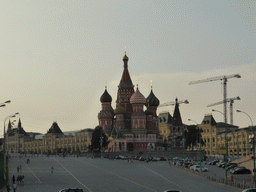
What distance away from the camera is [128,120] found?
159375mm

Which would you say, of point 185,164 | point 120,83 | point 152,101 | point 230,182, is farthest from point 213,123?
point 230,182

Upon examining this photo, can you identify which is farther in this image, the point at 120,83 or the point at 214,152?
the point at 214,152

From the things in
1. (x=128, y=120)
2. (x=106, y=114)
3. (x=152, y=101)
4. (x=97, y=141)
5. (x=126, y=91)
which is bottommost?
(x=97, y=141)

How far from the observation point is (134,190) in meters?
49.5

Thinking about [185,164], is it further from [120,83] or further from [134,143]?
[120,83]

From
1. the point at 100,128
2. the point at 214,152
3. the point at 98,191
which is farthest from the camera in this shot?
the point at 214,152

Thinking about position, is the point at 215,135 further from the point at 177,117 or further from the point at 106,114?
the point at 106,114

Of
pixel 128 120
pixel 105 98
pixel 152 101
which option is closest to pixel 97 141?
pixel 128 120

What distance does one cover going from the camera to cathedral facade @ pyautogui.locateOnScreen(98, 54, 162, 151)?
15275cm

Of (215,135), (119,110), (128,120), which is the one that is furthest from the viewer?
(215,135)

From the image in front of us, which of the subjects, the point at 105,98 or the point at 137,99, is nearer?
the point at 137,99

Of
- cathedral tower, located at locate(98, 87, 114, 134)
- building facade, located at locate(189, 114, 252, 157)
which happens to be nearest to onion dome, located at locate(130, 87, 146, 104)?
cathedral tower, located at locate(98, 87, 114, 134)

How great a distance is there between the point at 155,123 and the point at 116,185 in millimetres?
109613

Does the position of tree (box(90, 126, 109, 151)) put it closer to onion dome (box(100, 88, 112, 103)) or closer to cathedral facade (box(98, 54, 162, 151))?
cathedral facade (box(98, 54, 162, 151))
